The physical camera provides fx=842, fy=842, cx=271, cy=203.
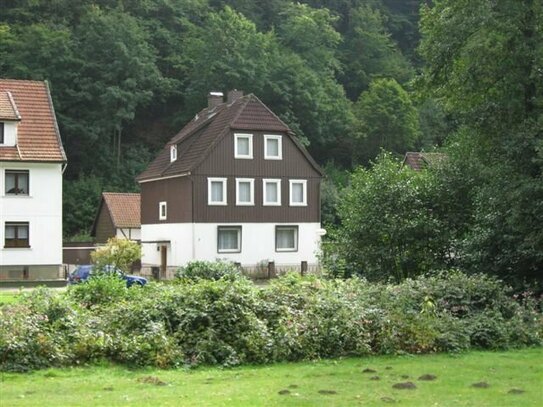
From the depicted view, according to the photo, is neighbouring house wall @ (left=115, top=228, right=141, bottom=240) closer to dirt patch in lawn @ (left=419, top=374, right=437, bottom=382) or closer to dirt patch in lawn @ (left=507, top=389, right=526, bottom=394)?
dirt patch in lawn @ (left=419, top=374, right=437, bottom=382)

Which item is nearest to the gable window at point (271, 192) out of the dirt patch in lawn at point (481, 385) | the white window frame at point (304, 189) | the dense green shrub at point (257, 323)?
the white window frame at point (304, 189)

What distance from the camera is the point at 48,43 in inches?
3036

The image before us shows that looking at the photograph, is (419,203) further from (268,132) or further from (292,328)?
(268,132)

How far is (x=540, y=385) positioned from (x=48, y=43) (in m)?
71.4

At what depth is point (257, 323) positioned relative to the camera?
50.2 ft

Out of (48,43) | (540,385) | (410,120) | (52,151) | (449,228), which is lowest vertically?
(540,385)

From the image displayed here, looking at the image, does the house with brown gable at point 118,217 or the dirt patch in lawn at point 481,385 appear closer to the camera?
the dirt patch in lawn at point 481,385

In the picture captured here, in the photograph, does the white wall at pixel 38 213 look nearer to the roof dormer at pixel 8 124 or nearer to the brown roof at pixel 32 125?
the brown roof at pixel 32 125

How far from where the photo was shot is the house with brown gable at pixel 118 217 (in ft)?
214

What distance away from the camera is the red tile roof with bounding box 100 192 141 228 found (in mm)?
65562

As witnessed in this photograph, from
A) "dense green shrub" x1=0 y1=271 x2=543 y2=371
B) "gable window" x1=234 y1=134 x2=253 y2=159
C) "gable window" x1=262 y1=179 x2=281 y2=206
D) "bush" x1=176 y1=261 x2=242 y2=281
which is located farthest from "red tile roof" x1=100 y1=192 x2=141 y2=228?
"dense green shrub" x1=0 y1=271 x2=543 y2=371

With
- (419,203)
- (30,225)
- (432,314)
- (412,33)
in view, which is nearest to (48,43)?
(30,225)

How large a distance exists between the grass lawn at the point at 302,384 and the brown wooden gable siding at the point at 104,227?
5276cm

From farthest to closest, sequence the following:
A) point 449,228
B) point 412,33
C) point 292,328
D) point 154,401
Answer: point 412,33 < point 449,228 < point 292,328 < point 154,401
